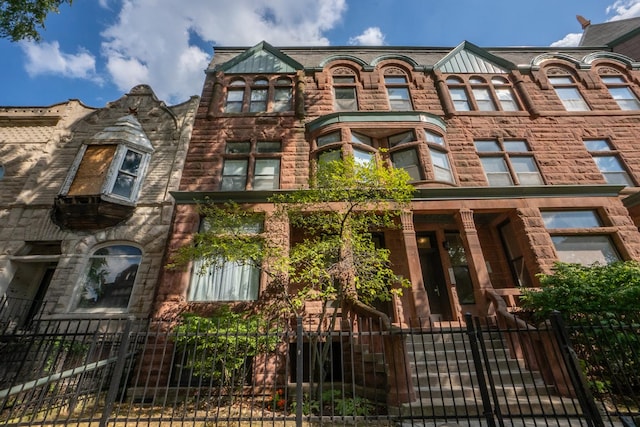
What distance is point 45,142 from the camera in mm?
12828

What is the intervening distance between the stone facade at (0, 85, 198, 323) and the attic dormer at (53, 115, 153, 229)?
98mm

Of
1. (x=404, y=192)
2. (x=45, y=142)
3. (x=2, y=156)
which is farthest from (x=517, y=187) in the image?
(x=2, y=156)

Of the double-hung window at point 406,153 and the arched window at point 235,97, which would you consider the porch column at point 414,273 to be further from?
the arched window at point 235,97

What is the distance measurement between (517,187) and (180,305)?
38.5ft

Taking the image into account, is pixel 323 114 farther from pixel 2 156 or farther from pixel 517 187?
pixel 2 156

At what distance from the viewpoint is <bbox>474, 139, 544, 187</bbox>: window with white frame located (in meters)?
11.5

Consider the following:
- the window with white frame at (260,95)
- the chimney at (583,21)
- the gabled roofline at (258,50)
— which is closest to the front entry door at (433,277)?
the window with white frame at (260,95)

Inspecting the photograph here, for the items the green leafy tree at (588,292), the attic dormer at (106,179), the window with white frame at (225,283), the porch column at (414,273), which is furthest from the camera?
the attic dormer at (106,179)

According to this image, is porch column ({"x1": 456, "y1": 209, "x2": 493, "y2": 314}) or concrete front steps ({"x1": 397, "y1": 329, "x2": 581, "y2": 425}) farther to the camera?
porch column ({"x1": 456, "y1": 209, "x2": 493, "y2": 314})

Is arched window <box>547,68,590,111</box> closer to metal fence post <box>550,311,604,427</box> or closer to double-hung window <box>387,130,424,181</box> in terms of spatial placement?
double-hung window <box>387,130,424,181</box>

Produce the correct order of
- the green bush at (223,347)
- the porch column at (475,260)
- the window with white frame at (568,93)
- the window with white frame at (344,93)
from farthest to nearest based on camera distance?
the window with white frame at (568,93)
the window with white frame at (344,93)
the porch column at (475,260)
the green bush at (223,347)

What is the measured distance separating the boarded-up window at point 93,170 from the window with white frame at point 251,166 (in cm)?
446

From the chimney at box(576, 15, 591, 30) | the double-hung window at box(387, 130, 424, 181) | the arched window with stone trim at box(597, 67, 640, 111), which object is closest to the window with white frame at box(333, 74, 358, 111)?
the double-hung window at box(387, 130, 424, 181)

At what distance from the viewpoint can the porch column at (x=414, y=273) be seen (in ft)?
27.1
